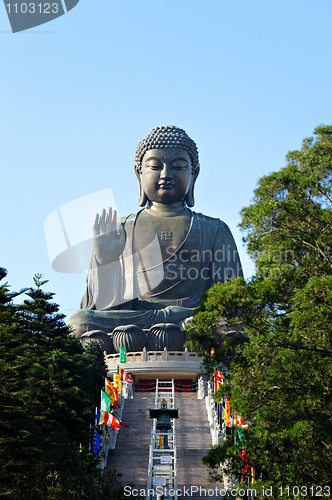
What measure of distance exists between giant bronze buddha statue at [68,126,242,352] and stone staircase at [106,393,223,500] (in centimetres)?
758

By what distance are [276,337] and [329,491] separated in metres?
1.94

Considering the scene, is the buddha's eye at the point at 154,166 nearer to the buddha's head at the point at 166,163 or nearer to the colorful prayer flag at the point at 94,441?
the buddha's head at the point at 166,163

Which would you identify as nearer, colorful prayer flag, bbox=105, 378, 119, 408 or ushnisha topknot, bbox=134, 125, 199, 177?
colorful prayer flag, bbox=105, 378, 119, 408

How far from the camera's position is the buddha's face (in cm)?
2609

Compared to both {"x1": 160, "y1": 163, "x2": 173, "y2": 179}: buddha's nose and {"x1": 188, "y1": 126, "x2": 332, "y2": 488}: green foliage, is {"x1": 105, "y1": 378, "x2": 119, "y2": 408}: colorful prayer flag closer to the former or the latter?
{"x1": 188, "y1": 126, "x2": 332, "y2": 488}: green foliage

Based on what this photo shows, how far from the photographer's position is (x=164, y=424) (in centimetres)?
1345

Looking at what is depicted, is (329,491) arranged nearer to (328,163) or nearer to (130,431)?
(328,163)

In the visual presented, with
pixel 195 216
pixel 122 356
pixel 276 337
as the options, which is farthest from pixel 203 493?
pixel 195 216

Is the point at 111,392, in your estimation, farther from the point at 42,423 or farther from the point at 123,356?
the point at 123,356

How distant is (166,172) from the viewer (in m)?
26.0

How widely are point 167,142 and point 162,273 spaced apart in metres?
4.99

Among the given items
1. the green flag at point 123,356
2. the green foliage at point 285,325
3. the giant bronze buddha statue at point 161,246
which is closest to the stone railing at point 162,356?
the green flag at point 123,356

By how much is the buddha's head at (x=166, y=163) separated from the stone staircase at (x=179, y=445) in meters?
10.6

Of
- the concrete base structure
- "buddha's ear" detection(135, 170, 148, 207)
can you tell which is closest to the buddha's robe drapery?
"buddha's ear" detection(135, 170, 148, 207)
